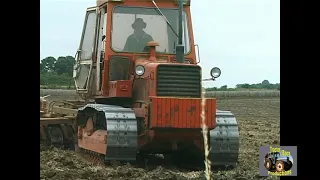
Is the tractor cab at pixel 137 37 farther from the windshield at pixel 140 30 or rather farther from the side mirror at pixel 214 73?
the side mirror at pixel 214 73

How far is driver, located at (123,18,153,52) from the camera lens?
8.79m

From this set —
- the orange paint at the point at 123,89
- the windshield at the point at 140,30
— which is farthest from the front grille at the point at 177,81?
the windshield at the point at 140,30

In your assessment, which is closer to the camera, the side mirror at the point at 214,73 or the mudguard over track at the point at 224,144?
the side mirror at the point at 214,73

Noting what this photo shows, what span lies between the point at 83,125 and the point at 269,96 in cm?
2308

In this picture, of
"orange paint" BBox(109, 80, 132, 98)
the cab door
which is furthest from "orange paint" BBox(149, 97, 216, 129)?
the cab door

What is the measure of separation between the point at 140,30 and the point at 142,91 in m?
1.08

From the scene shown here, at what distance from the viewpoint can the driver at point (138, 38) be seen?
346 inches

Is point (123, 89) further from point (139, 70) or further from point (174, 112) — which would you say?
point (174, 112)

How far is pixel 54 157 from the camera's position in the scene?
28.5 ft

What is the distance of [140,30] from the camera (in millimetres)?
8844

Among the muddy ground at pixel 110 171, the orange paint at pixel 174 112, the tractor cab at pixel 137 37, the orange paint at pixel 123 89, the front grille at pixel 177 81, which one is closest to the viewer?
the muddy ground at pixel 110 171
